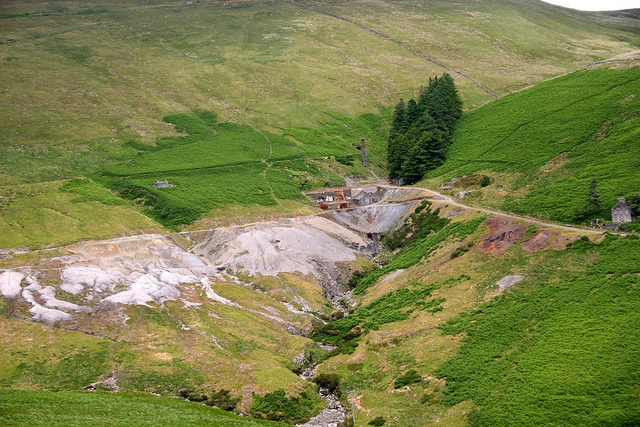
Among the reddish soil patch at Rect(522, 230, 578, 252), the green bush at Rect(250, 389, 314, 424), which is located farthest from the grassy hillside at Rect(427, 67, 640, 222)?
the green bush at Rect(250, 389, 314, 424)

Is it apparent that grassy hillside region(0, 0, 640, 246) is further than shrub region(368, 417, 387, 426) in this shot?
Yes

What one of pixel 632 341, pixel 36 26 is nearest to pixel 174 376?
pixel 632 341

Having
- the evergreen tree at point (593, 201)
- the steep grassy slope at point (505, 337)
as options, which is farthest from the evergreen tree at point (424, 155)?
the evergreen tree at point (593, 201)

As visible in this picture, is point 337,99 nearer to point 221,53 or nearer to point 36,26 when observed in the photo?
point 221,53

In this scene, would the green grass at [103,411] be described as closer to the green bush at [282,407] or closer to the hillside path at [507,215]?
the green bush at [282,407]

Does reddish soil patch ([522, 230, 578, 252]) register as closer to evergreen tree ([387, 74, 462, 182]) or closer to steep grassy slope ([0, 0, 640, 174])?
evergreen tree ([387, 74, 462, 182])

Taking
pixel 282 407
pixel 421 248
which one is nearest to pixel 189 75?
pixel 421 248
